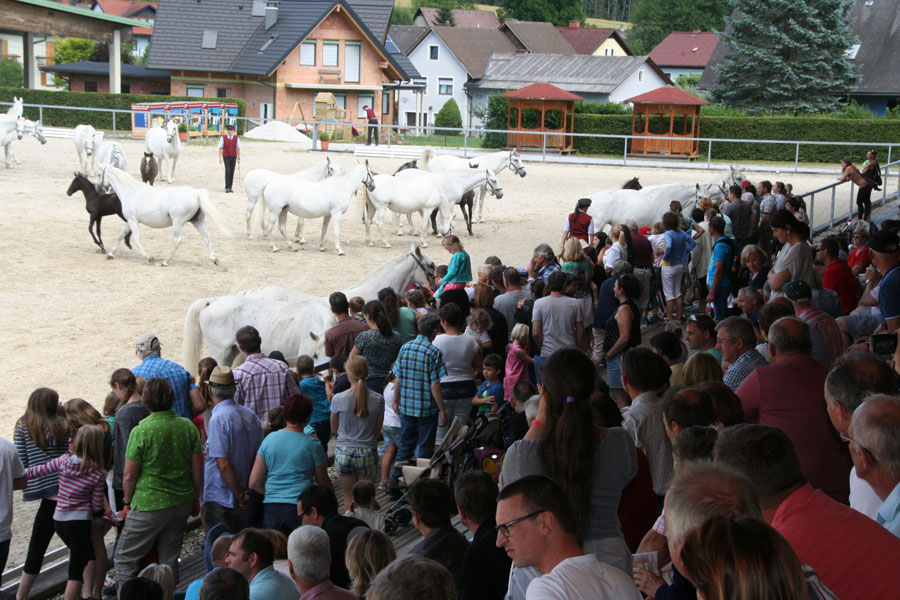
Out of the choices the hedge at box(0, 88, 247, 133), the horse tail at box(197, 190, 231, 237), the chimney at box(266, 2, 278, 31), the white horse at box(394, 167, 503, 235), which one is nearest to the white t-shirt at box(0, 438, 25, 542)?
the horse tail at box(197, 190, 231, 237)

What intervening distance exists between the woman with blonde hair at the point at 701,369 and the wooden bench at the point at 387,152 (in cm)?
2822

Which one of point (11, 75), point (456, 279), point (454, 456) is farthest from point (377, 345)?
point (11, 75)

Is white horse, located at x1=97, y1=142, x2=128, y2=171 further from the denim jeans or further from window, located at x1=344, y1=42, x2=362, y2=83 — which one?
window, located at x1=344, y1=42, x2=362, y2=83

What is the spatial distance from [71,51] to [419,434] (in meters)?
61.5

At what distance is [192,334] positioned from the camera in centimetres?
921

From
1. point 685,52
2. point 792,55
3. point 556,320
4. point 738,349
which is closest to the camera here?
point 738,349

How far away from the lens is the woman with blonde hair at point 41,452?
17.5ft

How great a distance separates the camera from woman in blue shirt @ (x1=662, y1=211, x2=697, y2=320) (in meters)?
10.1

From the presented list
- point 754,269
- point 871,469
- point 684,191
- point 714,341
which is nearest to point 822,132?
point 684,191

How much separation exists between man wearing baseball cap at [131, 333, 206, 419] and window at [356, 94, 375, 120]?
45.7 meters

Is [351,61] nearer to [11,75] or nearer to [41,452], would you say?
[11,75]

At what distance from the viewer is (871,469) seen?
311cm

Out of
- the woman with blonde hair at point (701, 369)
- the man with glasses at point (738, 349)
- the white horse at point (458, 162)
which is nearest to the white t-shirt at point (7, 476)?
the woman with blonde hair at point (701, 369)

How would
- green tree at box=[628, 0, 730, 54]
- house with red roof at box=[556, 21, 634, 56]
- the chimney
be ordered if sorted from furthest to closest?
green tree at box=[628, 0, 730, 54] → house with red roof at box=[556, 21, 634, 56] → the chimney
